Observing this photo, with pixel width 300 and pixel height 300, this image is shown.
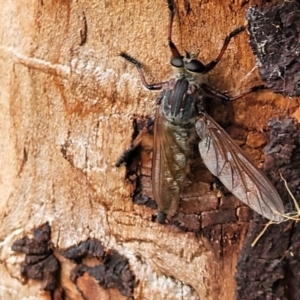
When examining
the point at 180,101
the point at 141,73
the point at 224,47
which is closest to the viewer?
the point at 224,47

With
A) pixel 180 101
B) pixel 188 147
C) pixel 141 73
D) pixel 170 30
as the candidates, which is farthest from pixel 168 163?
pixel 170 30

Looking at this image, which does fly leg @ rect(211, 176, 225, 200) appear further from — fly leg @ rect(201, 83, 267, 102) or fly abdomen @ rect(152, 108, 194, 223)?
fly leg @ rect(201, 83, 267, 102)

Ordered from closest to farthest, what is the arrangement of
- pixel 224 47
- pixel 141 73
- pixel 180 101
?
pixel 224 47, pixel 141 73, pixel 180 101

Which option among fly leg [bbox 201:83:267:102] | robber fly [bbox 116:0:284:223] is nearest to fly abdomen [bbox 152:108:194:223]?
robber fly [bbox 116:0:284:223]

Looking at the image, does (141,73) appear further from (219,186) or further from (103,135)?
(219,186)

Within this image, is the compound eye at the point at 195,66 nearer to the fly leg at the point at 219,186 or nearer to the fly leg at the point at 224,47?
the fly leg at the point at 224,47

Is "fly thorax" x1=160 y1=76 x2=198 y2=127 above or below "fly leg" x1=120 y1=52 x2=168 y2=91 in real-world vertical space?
below

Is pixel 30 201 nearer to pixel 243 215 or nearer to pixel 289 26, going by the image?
pixel 243 215

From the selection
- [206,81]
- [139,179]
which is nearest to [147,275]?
[139,179]
